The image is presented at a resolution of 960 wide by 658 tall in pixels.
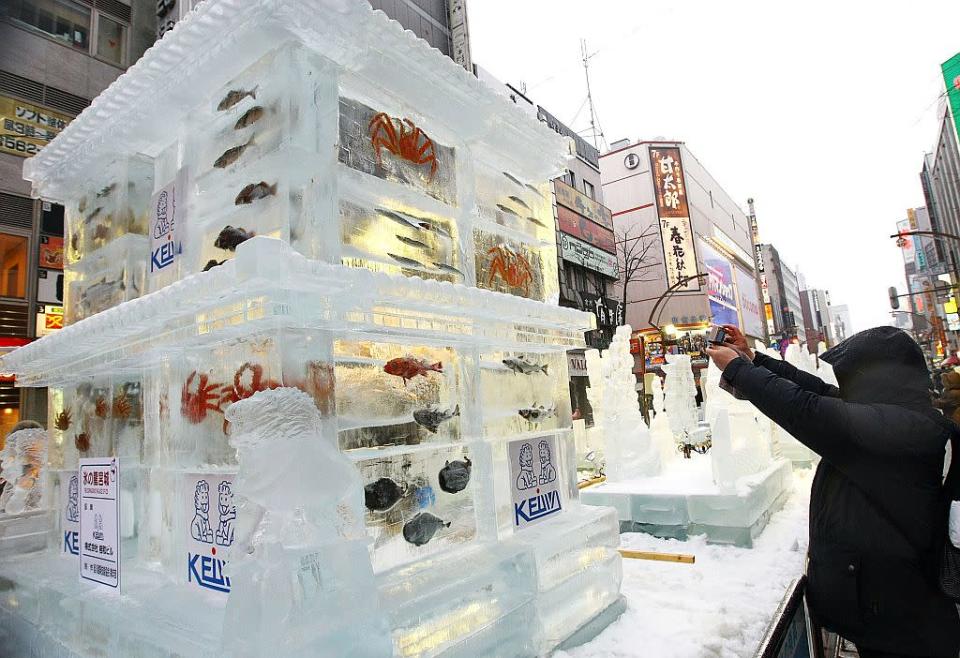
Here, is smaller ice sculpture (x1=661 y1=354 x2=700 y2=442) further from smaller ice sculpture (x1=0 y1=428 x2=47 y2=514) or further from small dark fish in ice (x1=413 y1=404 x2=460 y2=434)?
smaller ice sculpture (x1=0 y1=428 x2=47 y2=514)

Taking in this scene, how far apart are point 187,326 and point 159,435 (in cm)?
102

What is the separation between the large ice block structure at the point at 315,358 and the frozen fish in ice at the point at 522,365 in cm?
3

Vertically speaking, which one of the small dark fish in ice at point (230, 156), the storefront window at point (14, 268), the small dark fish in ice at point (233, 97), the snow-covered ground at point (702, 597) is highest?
the storefront window at point (14, 268)

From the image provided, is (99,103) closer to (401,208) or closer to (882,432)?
(401,208)

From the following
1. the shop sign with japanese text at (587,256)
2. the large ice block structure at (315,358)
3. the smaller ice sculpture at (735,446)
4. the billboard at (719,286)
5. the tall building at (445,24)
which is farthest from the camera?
the billboard at (719,286)

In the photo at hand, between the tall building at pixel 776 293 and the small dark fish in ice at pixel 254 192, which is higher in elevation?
the tall building at pixel 776 293

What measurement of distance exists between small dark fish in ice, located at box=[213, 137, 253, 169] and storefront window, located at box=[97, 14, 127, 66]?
546 inches

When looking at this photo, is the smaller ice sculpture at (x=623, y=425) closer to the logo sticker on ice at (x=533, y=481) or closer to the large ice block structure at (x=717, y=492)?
the large ice block structure at (x=717, y=492)

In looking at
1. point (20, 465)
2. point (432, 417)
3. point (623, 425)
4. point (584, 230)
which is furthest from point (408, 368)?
point (584, 230)

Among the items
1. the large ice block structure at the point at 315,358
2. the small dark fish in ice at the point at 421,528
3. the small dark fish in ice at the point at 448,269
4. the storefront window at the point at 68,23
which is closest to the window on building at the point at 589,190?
the storefront window at the point at 68,23

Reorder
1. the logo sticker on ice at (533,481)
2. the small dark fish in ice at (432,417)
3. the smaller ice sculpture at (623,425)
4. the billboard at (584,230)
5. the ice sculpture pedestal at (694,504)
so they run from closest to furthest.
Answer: the small dark fish in ice at (432,417)
the logo sticker on ice at (533,481)
the ice sculpture pedestal at (694,504)
the smaller ice sculpture at (623,425)
the billboard at (584,230)

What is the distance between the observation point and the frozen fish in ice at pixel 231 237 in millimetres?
2789

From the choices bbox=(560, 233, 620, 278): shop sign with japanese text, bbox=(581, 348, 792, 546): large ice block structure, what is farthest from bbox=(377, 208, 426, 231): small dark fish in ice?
bbox=(560, 233, 620, 278): shop sign with japanese text

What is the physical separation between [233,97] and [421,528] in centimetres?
259
